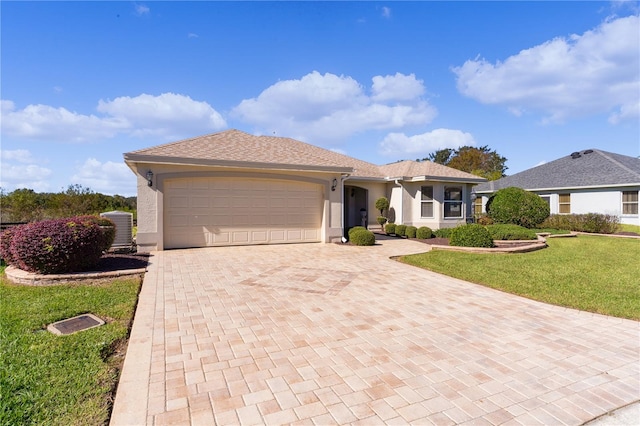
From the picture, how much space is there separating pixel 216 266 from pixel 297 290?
3.15 metres

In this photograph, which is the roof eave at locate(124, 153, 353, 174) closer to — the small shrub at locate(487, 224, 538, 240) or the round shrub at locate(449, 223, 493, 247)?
the round shrub at locate(449, 223, 493, 247)

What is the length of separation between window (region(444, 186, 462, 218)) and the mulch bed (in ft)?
47.7

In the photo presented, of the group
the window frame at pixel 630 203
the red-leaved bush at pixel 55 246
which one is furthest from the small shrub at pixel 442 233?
the red-leaved bush at pixel 55 246

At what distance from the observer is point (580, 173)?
21688mm

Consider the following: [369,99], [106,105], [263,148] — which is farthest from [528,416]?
[369,99]

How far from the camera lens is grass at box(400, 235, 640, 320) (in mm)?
5918

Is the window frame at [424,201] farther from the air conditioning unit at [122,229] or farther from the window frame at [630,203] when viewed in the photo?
the air conditioning unit at [122,229]

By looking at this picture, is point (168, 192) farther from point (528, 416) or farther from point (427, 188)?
point (427, 188)

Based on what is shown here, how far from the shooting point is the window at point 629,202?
1867 cm

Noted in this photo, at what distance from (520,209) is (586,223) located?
3945 millimetres

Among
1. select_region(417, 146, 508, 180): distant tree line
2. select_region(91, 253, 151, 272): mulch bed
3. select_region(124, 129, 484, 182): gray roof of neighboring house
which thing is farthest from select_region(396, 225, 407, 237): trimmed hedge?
select_region(417, 146, 508, 180): distant tree line

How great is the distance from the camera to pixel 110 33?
9844mm

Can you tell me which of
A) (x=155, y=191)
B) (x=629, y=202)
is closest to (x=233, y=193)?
(x=155, y=191)

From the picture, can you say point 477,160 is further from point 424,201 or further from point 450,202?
point 424,201
